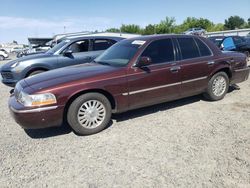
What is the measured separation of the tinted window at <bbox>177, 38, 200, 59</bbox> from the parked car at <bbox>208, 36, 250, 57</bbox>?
8.71m

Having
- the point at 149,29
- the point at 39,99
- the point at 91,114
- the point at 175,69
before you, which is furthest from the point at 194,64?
the point at 149,29

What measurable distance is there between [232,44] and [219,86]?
919cm

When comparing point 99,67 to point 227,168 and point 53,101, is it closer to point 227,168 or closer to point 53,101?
point 53,101

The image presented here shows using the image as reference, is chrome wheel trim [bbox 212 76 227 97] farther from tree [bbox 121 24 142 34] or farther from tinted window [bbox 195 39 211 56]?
tree [bbox 121 24 142 34]

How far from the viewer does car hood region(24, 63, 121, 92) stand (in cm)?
398

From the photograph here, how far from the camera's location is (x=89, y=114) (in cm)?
414

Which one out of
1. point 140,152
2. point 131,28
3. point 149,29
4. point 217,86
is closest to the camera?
point 140,152

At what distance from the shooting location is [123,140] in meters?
3.92

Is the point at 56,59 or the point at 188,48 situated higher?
the point at 188,48

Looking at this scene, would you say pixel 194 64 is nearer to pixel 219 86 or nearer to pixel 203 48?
pixel 203 48

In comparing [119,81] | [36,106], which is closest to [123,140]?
[119,81]

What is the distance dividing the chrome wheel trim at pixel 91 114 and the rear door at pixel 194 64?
1888 millimetres

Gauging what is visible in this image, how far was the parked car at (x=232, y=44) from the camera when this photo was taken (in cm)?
1332

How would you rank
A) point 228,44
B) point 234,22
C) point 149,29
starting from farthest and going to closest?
point 234,22 < point 149,29 < point 228,44
